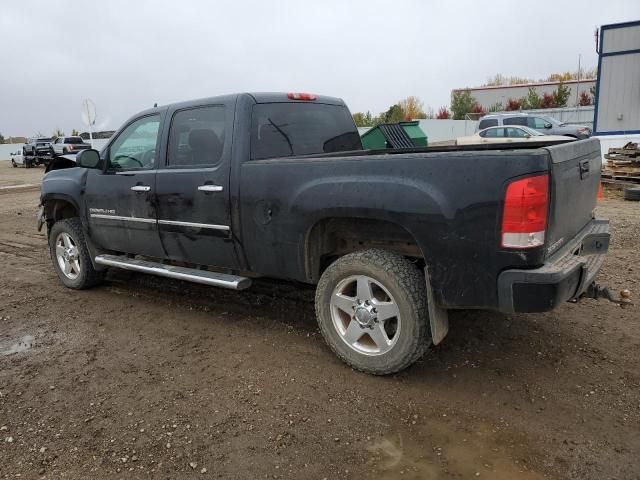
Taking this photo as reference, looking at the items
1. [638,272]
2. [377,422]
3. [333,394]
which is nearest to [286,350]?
[333,394]

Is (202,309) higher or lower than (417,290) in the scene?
lower

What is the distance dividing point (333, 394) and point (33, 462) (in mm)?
1744

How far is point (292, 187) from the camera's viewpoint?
366 cm

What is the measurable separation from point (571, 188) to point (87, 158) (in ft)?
13.9

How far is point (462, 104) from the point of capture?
46.7 metres

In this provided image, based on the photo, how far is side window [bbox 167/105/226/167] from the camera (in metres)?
4.25

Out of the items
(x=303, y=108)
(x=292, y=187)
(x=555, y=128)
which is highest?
(x=303, y=108)

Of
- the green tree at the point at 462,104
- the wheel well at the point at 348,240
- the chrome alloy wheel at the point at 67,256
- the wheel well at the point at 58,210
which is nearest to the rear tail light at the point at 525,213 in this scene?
the wheel well at the point at 348,240

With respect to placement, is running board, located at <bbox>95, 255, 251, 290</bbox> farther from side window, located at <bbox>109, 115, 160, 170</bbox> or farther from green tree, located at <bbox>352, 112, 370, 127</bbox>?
green tree, located at <bbox>352, 112, 370, 127</bbox>

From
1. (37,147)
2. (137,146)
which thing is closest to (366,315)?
(137,146)

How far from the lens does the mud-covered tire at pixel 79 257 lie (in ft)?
18.6

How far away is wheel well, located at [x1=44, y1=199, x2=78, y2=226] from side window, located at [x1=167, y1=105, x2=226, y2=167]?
2101 millimetres

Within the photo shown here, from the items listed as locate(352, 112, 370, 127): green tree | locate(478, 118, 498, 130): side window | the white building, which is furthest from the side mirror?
the white building

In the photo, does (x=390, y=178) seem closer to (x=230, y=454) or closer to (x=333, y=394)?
(x=333, y=394)
